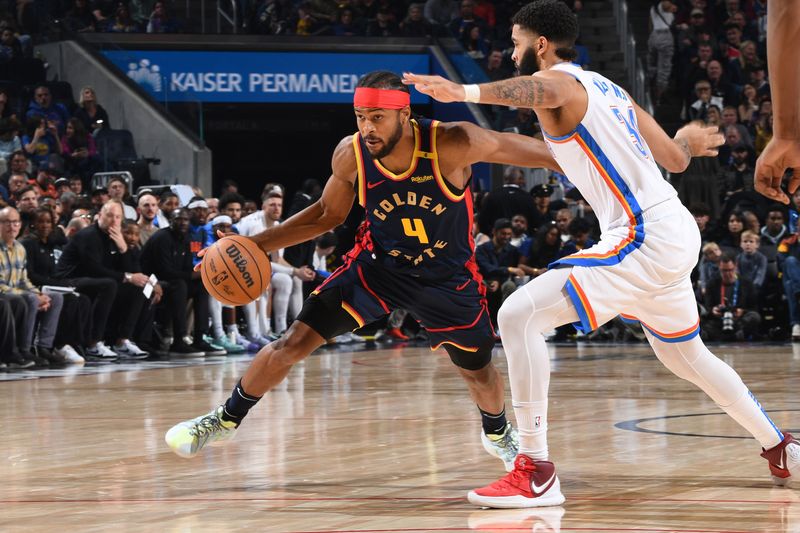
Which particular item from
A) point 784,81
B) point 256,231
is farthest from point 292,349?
point 256,231

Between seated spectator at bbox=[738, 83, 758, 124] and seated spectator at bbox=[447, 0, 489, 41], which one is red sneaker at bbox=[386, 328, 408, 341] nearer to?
seated spectator at bbox=[738, 83, 758, 124]

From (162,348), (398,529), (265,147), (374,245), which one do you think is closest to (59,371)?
(162,348)

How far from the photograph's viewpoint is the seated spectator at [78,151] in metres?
16.7

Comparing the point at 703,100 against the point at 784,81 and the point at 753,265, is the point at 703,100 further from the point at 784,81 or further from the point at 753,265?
the point at 784,81

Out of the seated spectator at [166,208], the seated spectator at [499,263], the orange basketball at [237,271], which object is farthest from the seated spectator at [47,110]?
the orange basketball at [237,271]

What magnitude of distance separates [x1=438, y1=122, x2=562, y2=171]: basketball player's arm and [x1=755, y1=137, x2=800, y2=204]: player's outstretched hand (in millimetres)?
2580

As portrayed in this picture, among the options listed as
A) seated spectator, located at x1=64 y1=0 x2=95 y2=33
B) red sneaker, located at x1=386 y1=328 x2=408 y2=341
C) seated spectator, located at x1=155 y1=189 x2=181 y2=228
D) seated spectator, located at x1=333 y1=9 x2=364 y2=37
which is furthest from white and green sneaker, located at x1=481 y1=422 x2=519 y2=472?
seated spectator, located at x1=333 y1=9 x2=364 y2=37

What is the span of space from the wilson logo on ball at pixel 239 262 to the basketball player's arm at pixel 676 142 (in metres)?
1.86

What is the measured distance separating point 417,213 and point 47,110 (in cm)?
1291

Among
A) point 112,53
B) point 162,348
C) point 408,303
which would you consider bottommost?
point 162,348

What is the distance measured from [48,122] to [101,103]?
1.74 meters

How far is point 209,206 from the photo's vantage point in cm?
1530

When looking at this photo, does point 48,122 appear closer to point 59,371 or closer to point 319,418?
point 59,371

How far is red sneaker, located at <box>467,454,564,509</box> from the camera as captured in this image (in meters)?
4.66
